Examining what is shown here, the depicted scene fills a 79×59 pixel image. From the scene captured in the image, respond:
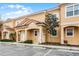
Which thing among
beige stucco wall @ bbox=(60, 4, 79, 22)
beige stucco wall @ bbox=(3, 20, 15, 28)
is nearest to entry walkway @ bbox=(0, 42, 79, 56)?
beige stucco wall @ bbox=(60, 4, 79, 22)

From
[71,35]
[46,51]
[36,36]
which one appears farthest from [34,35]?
[46,51]

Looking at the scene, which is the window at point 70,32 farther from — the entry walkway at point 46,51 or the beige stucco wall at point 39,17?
the beige stucco wall at point 39,17

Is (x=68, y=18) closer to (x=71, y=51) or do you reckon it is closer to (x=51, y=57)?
(x=71, y=51)

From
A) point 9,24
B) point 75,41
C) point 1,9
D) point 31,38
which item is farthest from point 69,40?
point 9,24

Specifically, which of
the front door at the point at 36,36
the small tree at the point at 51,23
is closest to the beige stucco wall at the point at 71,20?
the small tree at the point at 51,23

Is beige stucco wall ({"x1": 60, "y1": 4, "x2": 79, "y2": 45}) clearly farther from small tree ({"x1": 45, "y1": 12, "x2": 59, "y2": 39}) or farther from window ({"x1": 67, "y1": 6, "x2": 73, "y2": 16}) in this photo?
small tree ({"x1": 45, "y1": 12, "x2": 59, "y2": 39})

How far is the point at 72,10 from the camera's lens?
64.1 ft

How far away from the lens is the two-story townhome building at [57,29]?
19469 mm

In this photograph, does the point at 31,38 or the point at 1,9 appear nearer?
the point at 1,9

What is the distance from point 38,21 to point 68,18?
15.9 feet

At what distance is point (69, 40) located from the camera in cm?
1983

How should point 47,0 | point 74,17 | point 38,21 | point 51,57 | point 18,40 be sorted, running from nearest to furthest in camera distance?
point 51,57, point 47,0, point 74,17, point 38,21, point 18,40

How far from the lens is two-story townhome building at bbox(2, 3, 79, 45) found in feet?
63.9

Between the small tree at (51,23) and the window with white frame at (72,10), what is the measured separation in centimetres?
176
